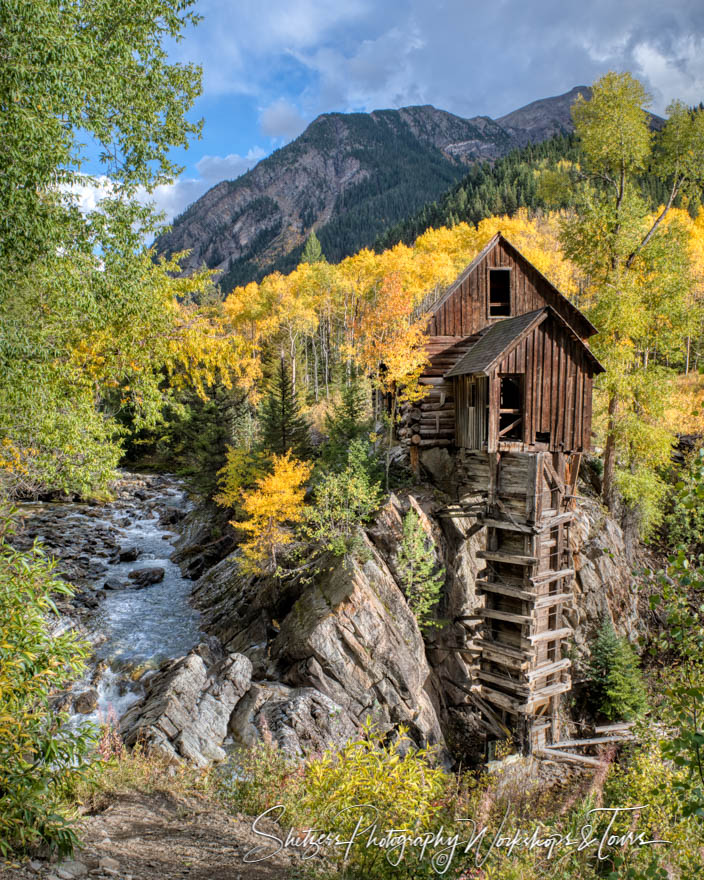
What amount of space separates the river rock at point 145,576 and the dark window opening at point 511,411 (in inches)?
693

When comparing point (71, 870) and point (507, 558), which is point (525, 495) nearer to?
point (507, 558)

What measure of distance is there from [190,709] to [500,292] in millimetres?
16790

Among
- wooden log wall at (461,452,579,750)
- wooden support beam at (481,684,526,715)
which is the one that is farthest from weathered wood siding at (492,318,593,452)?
wooden support beam at (481,684,526,715)

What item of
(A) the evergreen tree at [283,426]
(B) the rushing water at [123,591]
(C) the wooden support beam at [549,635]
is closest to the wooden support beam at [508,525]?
(C) the wooden support beam at [549,635]

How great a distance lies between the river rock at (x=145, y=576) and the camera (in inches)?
890

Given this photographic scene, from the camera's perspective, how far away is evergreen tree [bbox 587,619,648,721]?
15.2 m

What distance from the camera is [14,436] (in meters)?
7.82

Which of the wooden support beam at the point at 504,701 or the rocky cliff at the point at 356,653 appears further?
the wooden support beam at the point at 504,701

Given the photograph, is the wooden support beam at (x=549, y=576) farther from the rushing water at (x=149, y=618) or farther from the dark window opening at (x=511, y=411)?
the rushing water at (x=149, y=618)

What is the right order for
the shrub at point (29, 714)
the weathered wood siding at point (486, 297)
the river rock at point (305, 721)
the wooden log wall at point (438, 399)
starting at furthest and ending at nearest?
the wooden log wall at point (438, 399) → the weathered wood siding at point (486, 297) → the river rock at point (305, 721) → the shrub at point (29, 714)

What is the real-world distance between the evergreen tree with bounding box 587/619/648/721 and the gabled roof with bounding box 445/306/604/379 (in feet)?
29.9

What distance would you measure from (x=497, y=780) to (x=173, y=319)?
46.3 ft

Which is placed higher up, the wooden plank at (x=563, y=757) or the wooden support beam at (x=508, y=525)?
the wooden support beam at (x=508, y=525)

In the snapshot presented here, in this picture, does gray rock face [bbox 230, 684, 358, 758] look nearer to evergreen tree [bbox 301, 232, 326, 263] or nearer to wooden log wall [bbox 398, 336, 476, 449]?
wooden log wall [bbox 398, 336, 476, 449]
